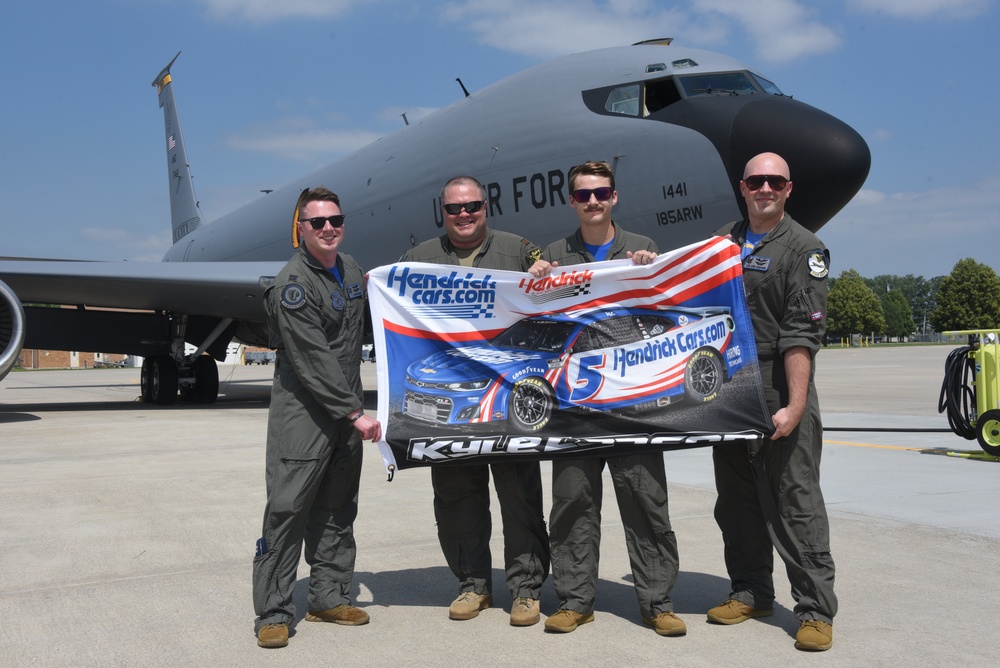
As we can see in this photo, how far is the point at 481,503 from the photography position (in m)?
4.12

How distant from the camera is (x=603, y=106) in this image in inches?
420

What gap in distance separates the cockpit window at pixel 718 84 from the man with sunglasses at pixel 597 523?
271 inches

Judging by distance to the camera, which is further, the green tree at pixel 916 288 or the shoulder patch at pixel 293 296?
the green tree at pixel 916 288

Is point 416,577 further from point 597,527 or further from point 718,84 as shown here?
point 718,84

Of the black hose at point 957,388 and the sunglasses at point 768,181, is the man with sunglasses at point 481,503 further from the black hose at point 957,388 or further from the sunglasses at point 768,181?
the black hose at point 957,388

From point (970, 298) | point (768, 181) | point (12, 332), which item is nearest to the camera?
point (768, 181)

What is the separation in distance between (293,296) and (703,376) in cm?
184

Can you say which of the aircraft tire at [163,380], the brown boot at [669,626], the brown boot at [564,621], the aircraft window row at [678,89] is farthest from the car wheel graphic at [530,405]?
the aircraft tire at [163,380]

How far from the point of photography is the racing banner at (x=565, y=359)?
3.79 m

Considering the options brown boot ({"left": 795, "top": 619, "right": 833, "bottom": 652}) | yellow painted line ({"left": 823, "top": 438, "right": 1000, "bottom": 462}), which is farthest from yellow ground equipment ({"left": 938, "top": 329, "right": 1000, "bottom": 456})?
brown boot ({"left": 795, "top": 619, "right": 833, "bottom": 652})

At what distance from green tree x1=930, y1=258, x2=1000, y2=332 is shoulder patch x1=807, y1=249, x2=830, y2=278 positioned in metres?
95.7

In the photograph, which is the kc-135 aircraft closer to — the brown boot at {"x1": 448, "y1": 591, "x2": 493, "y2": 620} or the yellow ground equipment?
the yellow ground equipment

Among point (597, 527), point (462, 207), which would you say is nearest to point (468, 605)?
point (597, 527)

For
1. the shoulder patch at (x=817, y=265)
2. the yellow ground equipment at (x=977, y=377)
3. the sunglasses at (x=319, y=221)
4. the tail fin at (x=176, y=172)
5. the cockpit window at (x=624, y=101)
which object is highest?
the tail fin at (x=176, y=172)
